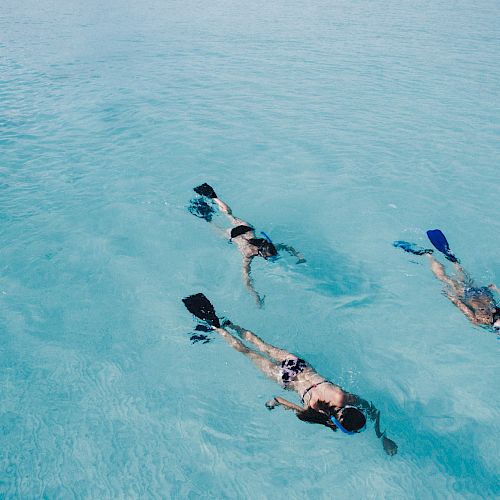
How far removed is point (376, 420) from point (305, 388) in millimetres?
886

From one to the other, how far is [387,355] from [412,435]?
3.76ft

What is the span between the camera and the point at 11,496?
4.07 m

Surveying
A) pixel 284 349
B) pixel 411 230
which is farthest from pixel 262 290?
pixel 411 230

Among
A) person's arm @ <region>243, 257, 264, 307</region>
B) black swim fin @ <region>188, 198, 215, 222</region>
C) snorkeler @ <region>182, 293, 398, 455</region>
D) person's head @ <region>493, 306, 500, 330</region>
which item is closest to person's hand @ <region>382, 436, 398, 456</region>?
snorkeler @ <region>182, 293, 398, 455</region>

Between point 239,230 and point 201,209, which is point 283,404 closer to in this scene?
point 239,230

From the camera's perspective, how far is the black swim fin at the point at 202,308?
5652mm

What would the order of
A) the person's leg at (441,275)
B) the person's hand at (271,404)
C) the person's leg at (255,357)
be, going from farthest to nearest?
the person's leg at (441,275)
the person's leg at (255,357)
the person's hand at (271,404)

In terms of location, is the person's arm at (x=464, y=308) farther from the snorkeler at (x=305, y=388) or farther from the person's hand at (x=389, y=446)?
the person's hand at (x=389, y=446)

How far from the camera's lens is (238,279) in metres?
6.50

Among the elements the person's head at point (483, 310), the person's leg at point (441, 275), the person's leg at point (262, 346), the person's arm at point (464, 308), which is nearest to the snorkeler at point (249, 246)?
the person's leg at point (262, 346)

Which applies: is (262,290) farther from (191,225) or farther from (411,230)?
(411,230)

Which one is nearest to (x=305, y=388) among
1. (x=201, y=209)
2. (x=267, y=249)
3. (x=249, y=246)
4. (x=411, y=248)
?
(x=267, y=249)

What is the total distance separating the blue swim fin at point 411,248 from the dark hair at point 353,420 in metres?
3.67

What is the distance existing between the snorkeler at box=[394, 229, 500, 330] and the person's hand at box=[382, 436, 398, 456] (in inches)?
89.5
